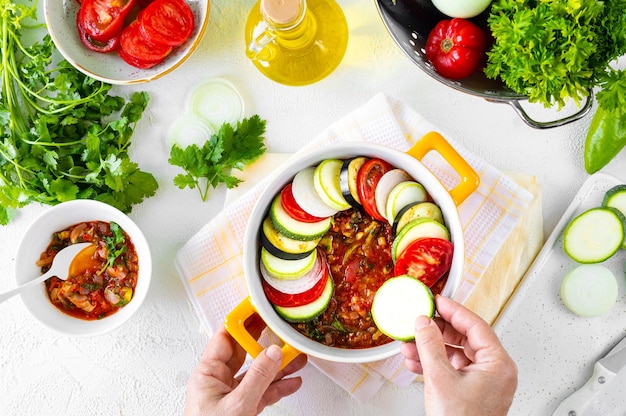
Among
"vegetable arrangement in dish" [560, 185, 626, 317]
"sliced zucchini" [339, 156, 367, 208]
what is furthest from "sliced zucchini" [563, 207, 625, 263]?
"sliced zucchini" [339, 156, 367, 208]

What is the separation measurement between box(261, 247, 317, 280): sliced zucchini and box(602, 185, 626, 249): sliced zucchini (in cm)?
100

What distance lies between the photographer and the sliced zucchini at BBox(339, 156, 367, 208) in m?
1.79

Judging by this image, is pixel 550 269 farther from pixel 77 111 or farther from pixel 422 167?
pixel 77 111

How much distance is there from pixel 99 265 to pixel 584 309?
1.59 metres

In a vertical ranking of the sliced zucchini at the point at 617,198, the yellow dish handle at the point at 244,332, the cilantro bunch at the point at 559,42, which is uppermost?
the cilantro bunch at the point at 559,42

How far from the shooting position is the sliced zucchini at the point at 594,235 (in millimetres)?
2057

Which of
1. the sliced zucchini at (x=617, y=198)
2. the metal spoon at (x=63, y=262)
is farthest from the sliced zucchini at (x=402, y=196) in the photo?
the metal spoon at (x=63, y=262)

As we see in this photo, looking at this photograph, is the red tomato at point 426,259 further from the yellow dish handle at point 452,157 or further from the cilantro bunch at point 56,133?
the cilantro bunch at point 56,133

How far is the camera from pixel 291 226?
1825 mm

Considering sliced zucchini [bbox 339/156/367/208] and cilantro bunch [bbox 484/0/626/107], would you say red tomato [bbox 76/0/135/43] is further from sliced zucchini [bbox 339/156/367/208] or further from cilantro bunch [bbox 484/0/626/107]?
→ cilantro bunch [bbox 484/0/626/107]

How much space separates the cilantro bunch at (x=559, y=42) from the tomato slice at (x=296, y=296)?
791 mm

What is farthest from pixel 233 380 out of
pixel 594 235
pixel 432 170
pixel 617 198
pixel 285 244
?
pixel 617 198

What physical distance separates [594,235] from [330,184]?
3.00 feet

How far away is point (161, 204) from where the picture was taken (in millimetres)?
2199
